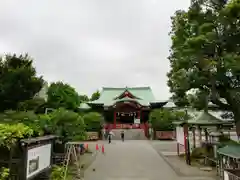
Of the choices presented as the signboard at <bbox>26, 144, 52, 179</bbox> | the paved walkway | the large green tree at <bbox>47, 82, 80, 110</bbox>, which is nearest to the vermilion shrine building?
the large green tree at <bbox>47, 82, 80, 110</bbox>

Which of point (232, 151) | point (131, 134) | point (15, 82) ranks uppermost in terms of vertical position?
point (15, 82)

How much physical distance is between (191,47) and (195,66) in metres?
1.95

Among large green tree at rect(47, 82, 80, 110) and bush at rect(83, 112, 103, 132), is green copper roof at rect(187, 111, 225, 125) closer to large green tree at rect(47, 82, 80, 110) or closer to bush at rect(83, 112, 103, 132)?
large green tree at rect(47, 82, 80, 110)

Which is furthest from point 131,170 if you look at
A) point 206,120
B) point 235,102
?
point 235,102

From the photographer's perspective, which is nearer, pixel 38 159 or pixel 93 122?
pixel 38 159

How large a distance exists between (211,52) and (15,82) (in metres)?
12.2

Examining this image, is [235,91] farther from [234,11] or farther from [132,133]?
[132,133]

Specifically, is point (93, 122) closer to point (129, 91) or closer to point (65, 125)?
point (129, 91)

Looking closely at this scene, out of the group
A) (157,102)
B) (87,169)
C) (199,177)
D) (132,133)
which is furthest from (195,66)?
(157,102)

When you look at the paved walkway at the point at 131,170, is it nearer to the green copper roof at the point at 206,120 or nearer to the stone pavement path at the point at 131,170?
the stone pavement path at the point at 131,170

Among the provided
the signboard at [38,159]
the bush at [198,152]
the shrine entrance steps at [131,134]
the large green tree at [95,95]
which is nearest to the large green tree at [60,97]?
the shrine entrance steps at [131,134]

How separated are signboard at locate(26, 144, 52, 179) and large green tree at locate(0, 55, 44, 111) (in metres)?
7.69

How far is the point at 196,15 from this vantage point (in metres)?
12.9

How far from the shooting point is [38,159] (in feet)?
28.8
